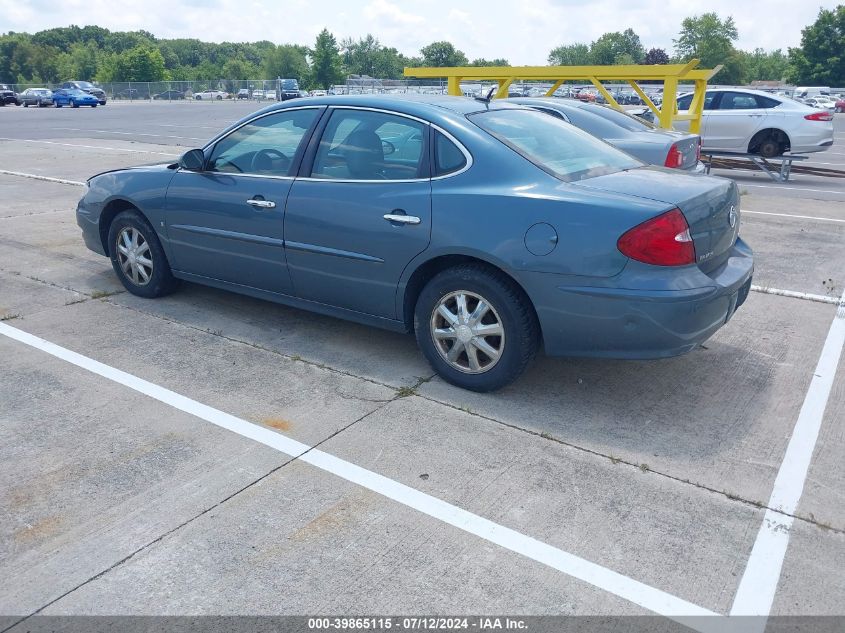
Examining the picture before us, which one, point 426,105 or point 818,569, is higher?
point 426,105

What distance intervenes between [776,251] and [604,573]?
6.01 meters

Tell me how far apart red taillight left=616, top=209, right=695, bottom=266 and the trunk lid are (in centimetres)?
10

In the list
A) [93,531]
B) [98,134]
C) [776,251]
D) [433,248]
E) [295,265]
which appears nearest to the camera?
[93,531]

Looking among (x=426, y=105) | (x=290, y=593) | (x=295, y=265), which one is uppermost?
(x=426, y=105)

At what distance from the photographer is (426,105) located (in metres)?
4.54

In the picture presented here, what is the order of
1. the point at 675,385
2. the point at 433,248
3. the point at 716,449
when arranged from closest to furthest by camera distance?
the point at 716,449 → the point at 433,248 → the point at 675,385

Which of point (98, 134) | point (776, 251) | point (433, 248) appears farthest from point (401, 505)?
point (98, 134)

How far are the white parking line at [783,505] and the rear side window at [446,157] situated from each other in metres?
2.26

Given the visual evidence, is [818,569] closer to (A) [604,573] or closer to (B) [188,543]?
(A) [604,573]

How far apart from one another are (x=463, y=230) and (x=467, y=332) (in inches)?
22.6

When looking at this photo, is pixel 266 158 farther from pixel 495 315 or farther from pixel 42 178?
pixel 42 178

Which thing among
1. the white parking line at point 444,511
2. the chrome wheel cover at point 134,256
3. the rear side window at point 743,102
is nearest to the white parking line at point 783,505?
the white parking line at point 444,511

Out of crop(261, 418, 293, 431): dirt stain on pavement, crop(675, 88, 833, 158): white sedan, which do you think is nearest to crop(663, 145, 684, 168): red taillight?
crop(261, 418, 293, 431): dirt stain on pavement

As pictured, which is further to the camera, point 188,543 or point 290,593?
point 188,543
